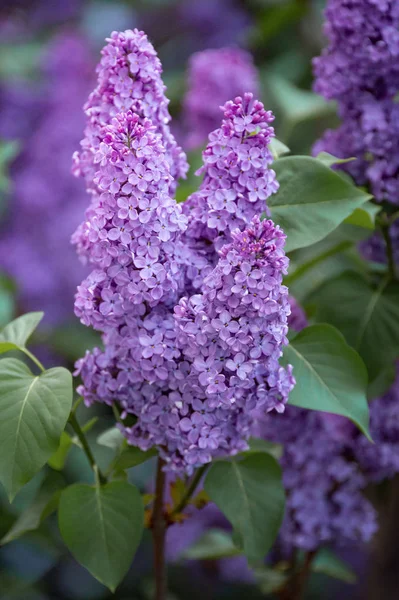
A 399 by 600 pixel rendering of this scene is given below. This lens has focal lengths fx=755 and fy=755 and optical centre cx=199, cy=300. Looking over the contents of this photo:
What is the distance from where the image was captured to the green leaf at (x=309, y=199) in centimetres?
51

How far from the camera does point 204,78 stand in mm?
1074

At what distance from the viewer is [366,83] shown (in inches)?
23.9

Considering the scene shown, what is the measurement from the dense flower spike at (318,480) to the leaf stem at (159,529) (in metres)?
0.13

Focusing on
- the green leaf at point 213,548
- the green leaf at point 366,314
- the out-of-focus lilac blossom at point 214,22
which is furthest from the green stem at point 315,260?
the out-of-focus lilac blossom at point 214,22

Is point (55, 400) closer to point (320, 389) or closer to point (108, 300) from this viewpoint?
point (108, 300)

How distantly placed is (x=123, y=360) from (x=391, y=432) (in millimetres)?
310

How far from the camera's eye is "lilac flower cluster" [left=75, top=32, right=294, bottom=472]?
421 millimetres

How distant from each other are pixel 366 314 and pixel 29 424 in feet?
1.03

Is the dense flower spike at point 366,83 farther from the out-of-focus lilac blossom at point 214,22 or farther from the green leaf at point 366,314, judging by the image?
the out-of-focus lilac blossom at point 214,22

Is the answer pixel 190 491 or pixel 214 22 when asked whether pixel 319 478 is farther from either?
pixel 214 22

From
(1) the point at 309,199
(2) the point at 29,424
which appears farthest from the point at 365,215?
(2) the point at 29,424

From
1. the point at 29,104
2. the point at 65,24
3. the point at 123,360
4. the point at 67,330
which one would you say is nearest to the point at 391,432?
the point at 123,360

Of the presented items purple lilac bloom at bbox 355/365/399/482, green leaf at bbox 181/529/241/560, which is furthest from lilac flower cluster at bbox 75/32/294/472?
green leaf at bbox 181/529/241/560

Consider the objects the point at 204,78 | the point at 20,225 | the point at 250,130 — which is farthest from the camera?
the point at 20,225
